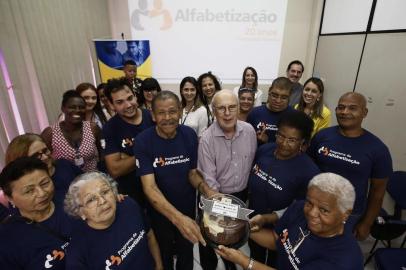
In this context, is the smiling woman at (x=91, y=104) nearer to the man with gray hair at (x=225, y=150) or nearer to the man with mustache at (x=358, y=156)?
the man with gray hair at (x=225, y=150)

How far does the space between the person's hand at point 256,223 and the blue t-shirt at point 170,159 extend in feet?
2.04

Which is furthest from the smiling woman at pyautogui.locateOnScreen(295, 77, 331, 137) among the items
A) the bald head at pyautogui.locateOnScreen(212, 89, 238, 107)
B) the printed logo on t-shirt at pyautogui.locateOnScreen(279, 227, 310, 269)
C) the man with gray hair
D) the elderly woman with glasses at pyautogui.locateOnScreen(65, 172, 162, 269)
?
the elderly woman with glasses at pyautogui.locateOnScreen(65, 172, 162, 269)

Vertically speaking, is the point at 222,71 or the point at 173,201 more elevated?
the point at 222,71

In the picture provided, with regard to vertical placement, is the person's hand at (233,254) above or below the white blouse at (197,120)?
below

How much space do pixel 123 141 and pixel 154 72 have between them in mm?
3898

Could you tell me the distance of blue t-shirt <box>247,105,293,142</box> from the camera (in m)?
2.26

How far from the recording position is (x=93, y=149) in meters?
2.11

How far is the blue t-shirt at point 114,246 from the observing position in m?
1.12

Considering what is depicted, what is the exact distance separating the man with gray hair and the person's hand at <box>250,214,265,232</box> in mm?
421

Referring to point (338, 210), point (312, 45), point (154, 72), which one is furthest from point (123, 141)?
point (312, 45)

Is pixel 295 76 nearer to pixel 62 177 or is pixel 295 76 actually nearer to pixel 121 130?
pixel 121 130

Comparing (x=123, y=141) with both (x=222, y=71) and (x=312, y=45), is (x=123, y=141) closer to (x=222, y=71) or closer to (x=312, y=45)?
(x=222, y=71)

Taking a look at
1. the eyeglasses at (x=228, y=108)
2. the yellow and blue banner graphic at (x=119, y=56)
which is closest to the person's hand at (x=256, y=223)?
the eyeglasses at (x=228, y=108)

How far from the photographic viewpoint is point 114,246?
1.19 m
